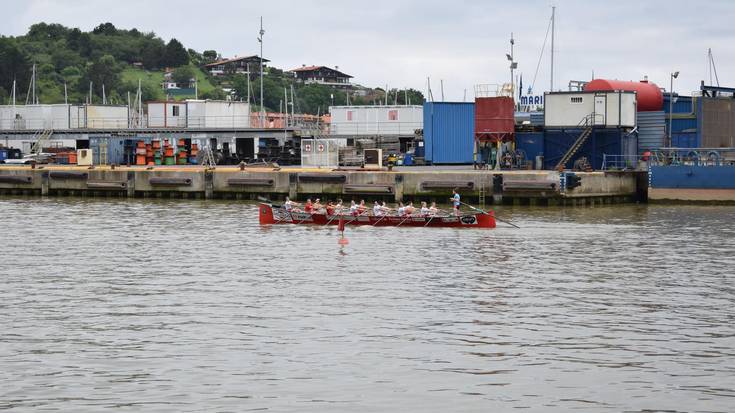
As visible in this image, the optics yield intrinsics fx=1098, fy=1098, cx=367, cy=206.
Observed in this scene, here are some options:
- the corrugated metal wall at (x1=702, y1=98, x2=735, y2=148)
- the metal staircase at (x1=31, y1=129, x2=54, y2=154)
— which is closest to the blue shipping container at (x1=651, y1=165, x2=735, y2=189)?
the corrugated metal wall at (x1=702, y1=98, x2=735, y2=148)

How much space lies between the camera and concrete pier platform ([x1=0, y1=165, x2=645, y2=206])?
73.7 m

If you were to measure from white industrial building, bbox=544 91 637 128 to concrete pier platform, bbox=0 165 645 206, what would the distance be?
6.13m

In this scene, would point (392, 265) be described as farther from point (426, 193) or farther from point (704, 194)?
point (704, 194)

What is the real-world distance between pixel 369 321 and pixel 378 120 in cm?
7979

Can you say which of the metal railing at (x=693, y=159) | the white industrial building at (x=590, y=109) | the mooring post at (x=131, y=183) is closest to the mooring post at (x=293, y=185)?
the mooring post at (x=131, y=183)

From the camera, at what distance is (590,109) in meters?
81.6

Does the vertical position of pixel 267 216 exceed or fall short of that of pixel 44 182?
it falls short

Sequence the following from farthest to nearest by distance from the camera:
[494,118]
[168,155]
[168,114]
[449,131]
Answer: [168,114] < [168,155] < [449,131] < [494,118]

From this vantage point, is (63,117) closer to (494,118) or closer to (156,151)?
(156,151)

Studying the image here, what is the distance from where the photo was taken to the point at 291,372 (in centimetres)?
2792

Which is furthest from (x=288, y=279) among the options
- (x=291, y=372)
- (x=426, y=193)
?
(x=426, y=193)

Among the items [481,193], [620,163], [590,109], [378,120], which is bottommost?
[481,193]

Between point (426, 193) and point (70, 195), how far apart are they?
30.5 m

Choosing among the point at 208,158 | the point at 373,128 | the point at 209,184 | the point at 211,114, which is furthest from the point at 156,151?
the point at 209,184
